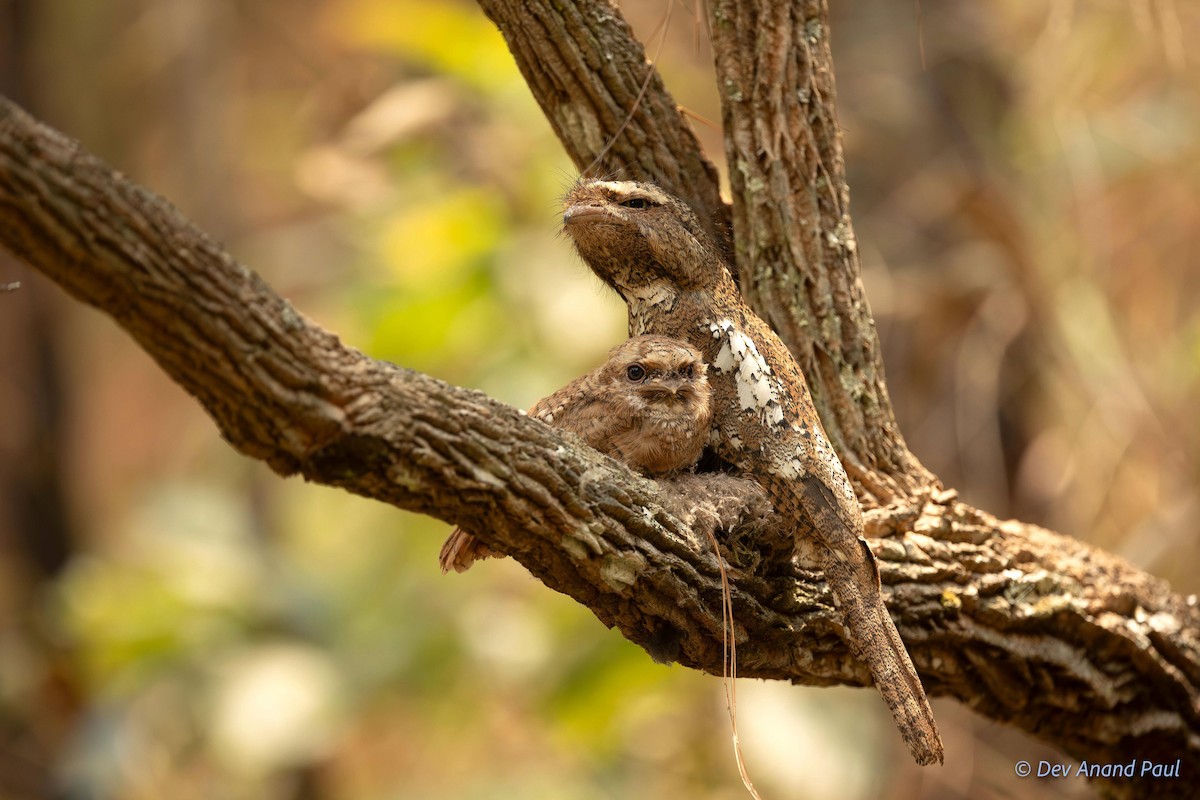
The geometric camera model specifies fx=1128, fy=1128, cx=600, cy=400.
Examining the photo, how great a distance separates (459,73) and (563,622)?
345 centimetres

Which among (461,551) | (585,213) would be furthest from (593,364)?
(461,551)

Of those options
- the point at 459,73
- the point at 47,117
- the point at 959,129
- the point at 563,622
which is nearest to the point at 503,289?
the point at 459,73

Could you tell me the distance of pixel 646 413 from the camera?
9.70 feet

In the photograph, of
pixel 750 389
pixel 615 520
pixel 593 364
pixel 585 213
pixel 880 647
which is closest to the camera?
pixel 615 520

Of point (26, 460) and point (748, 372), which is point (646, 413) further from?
point (26, 460)

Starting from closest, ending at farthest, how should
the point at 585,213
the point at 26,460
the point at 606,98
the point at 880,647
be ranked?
the point at 880,647, the point at 585,213, the point at 606,98, the point at 26,460

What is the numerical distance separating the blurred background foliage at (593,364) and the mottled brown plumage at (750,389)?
108 inches

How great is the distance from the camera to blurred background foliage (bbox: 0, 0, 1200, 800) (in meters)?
6.51

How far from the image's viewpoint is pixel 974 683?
3.40 m

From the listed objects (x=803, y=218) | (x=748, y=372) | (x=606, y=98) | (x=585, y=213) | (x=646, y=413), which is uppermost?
(x=606, y=98)

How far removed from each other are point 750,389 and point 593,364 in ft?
12.4

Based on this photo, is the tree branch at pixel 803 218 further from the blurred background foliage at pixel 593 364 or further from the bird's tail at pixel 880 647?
the blurred background foliage at pixel 593 364

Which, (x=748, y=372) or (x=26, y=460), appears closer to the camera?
(x=748, y=372)

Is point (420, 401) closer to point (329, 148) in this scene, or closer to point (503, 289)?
point (503, 289)
